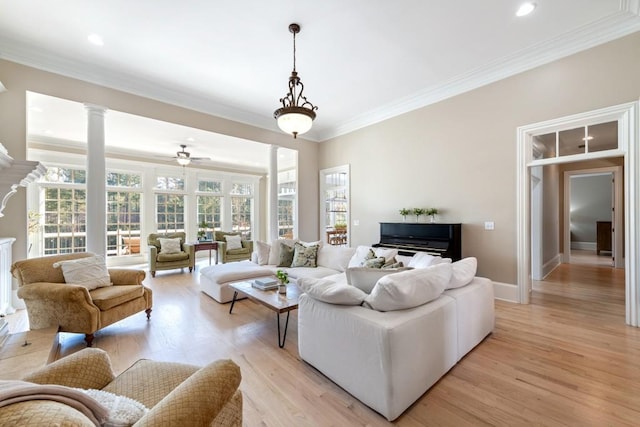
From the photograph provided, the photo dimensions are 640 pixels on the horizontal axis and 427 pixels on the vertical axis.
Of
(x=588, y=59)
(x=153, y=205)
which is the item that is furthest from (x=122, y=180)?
(x=588, y=59)

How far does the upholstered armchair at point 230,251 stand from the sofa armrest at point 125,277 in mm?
3331

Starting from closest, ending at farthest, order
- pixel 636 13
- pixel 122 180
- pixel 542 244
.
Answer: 1. pixel 636 13
2. pixel 542 244
3. pixel 122 180

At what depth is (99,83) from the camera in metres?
3.95

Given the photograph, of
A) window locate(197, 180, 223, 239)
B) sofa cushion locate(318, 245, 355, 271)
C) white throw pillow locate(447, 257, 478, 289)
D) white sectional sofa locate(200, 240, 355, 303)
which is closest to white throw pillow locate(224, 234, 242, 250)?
window locate(197, 180, 223, 239)

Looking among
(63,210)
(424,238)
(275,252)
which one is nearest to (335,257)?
(275,252)

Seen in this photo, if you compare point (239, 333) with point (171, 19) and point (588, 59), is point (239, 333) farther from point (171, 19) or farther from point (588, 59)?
point (588, 59)

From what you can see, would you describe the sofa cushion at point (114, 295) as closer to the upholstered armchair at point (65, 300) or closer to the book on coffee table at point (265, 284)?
the upholstered armchair at point (65, 300)

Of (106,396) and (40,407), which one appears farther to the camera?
(106,396)

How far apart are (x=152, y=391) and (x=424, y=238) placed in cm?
414

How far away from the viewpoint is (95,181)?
Answer: 393 cm

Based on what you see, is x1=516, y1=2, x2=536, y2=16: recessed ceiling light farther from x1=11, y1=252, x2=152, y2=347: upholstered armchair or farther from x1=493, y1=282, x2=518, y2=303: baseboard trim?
x1=11, y1=252, x2=152, y2=347: upholstered armchair

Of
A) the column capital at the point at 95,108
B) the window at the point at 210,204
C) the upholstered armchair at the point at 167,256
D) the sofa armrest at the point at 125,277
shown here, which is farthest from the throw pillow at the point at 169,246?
the column capital at the point at 95,108

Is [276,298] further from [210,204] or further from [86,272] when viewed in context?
[210,204]

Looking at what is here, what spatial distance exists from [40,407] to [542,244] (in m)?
6.77
